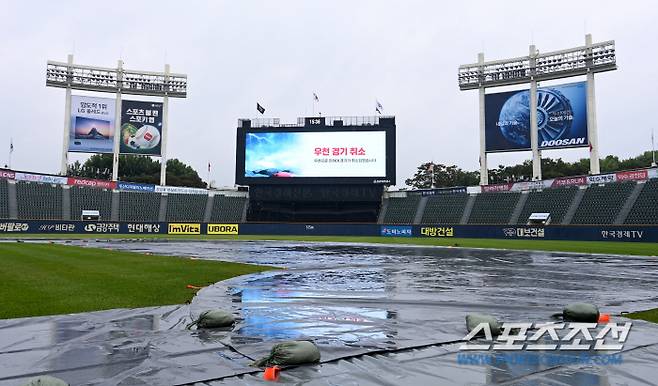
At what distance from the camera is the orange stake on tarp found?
14.7 feet

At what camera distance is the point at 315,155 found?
61.5 m

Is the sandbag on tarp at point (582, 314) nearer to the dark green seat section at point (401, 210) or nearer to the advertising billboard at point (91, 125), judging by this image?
the dark green seat section at point (401, 210)

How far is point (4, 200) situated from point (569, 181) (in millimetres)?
66330

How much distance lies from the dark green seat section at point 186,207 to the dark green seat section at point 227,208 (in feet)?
5.57

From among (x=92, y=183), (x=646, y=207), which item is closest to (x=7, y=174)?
(x=92, y=183)

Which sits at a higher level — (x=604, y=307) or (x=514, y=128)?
(x=514, y=128)

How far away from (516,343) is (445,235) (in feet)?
147

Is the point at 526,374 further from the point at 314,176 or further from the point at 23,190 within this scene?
the point at 23,190

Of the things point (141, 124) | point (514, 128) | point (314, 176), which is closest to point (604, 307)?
point (514, 128)

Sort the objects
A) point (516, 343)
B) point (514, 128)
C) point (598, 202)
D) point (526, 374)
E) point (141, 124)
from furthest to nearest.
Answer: point (141, 124)
point (514, 128)
point (598, 202)
point (516, 343)
point (526, 374)

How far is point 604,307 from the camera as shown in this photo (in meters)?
8.79

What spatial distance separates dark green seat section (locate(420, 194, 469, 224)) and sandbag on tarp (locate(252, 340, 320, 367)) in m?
54.8

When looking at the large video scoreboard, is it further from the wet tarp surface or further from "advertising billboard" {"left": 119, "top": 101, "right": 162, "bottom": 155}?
the wet tarp surface

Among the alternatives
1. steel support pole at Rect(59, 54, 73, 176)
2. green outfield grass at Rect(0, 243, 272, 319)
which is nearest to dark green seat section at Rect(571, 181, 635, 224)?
green outfield grass at Rect(0, 243, 272, 319)
